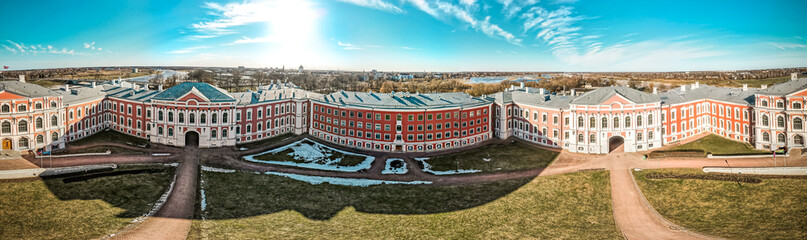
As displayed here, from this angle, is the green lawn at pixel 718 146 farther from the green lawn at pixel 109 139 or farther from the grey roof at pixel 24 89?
the grey roof at pixel 24 89

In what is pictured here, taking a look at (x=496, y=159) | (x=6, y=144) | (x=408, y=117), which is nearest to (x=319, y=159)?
(x=408, y=117)

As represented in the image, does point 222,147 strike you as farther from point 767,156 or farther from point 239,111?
point 767,156

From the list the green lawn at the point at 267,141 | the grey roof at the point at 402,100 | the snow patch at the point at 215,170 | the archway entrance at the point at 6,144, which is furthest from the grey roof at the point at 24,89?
the grey roof at the point at 402,100

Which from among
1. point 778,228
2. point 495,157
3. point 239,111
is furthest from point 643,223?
point 239,111

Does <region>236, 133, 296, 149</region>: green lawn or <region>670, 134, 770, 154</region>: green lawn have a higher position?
<region>236, 133, 296, 149</region>: green lawn

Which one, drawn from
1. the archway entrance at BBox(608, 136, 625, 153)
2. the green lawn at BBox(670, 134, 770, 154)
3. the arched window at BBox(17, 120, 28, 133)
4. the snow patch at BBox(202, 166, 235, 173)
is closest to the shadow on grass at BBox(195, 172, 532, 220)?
the snow patch at BBox(202, 166, 235, 173)

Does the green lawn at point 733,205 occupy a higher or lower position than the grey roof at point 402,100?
lower

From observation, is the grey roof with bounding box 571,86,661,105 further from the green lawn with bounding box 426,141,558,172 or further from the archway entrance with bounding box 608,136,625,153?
the green lawn with bounding box 426,141,558,172
